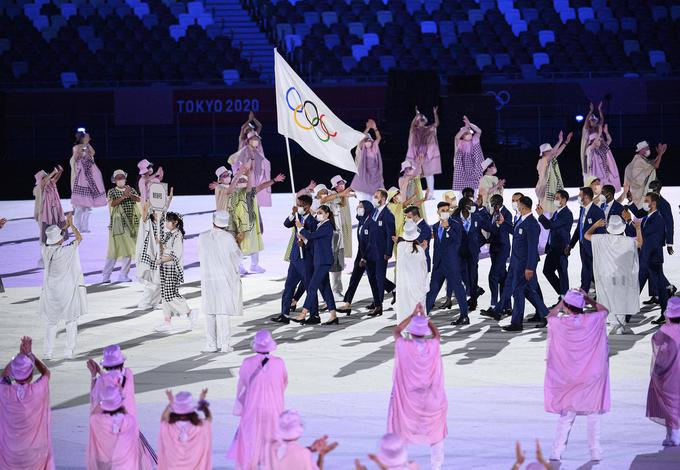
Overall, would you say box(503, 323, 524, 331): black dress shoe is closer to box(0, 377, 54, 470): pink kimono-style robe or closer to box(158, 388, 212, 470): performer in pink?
box(0, 377, 54, 470): pink kimono-style robe

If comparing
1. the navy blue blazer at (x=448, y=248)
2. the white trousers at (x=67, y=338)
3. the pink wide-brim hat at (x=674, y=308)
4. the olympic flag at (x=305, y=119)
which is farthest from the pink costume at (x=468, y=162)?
the pink wide-brim hat at (x=674, y=308)

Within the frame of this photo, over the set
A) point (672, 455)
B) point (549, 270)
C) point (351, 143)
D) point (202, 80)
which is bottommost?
point (672, 455)

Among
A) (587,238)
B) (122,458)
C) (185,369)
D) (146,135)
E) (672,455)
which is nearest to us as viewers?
(122,458)

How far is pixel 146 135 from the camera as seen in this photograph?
→ 29.2 meters

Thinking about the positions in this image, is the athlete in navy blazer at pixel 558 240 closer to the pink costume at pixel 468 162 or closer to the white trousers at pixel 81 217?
the pink costume at pixel 468 162

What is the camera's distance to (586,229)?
15.4 metres

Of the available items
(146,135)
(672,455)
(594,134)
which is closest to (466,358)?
(672,455)

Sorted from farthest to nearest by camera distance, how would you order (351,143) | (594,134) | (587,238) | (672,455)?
(594,134) → (351,143) → (587,238) → (672,455)

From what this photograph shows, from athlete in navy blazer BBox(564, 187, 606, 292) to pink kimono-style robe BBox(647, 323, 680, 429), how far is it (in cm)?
506

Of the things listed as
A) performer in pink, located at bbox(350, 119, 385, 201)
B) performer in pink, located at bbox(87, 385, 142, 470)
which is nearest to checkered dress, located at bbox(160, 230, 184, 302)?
performer in pink, located at bbox(87, 385, 142, 470)

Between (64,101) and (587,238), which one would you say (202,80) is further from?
(587,238)

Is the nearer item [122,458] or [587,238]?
[122,458]

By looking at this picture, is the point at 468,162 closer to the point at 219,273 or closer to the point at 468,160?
the point at 468,160

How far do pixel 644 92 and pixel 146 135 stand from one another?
466 inches
